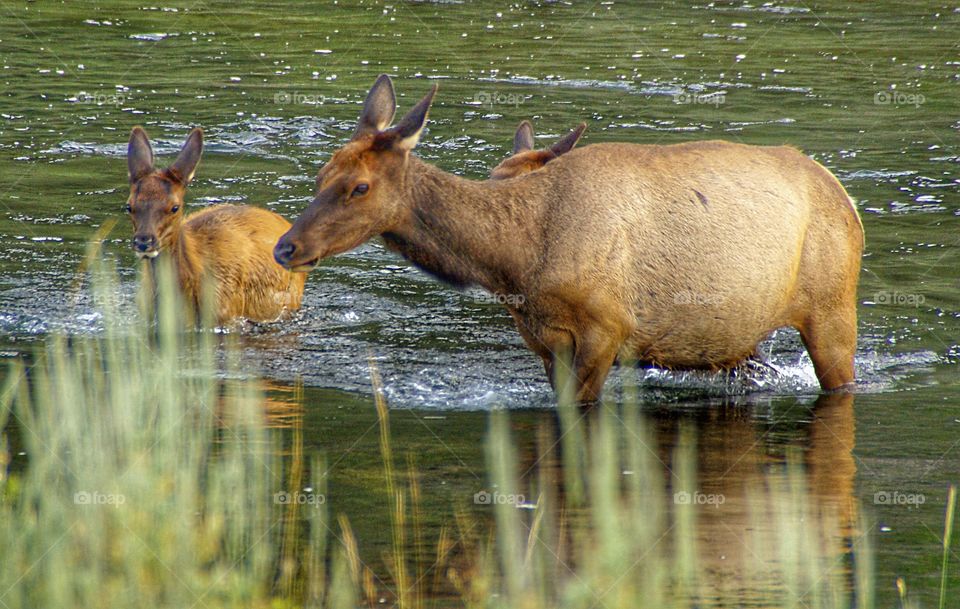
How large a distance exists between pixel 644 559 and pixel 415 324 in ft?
20.5

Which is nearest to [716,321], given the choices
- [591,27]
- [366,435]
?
[366,435]

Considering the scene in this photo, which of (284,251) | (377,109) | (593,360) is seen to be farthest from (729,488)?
(377,109)

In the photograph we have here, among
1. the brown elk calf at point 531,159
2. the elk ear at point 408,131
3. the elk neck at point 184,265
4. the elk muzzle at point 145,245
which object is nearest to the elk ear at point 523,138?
the brown elk calf at point 531,159

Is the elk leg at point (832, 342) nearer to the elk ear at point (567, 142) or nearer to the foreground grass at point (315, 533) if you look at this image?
the foreground grass at point (315, 533)

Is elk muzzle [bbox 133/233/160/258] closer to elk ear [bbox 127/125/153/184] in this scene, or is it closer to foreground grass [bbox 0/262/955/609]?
elk ear [bbox 127/125/153/184]

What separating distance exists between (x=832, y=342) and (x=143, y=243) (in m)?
4.86

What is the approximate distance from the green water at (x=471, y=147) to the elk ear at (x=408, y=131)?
168 centimetres

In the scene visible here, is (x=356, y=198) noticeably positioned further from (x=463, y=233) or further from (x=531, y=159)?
(x=531, y=159)

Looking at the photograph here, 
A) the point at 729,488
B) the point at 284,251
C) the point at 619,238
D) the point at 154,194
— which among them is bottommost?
the point at 729,488

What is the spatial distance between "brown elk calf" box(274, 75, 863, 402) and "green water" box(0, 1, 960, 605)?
60cm

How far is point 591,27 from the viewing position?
24.9m

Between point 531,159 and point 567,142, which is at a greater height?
point 567,142

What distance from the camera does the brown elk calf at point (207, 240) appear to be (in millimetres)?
11000

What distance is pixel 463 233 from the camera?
8.56 meters
